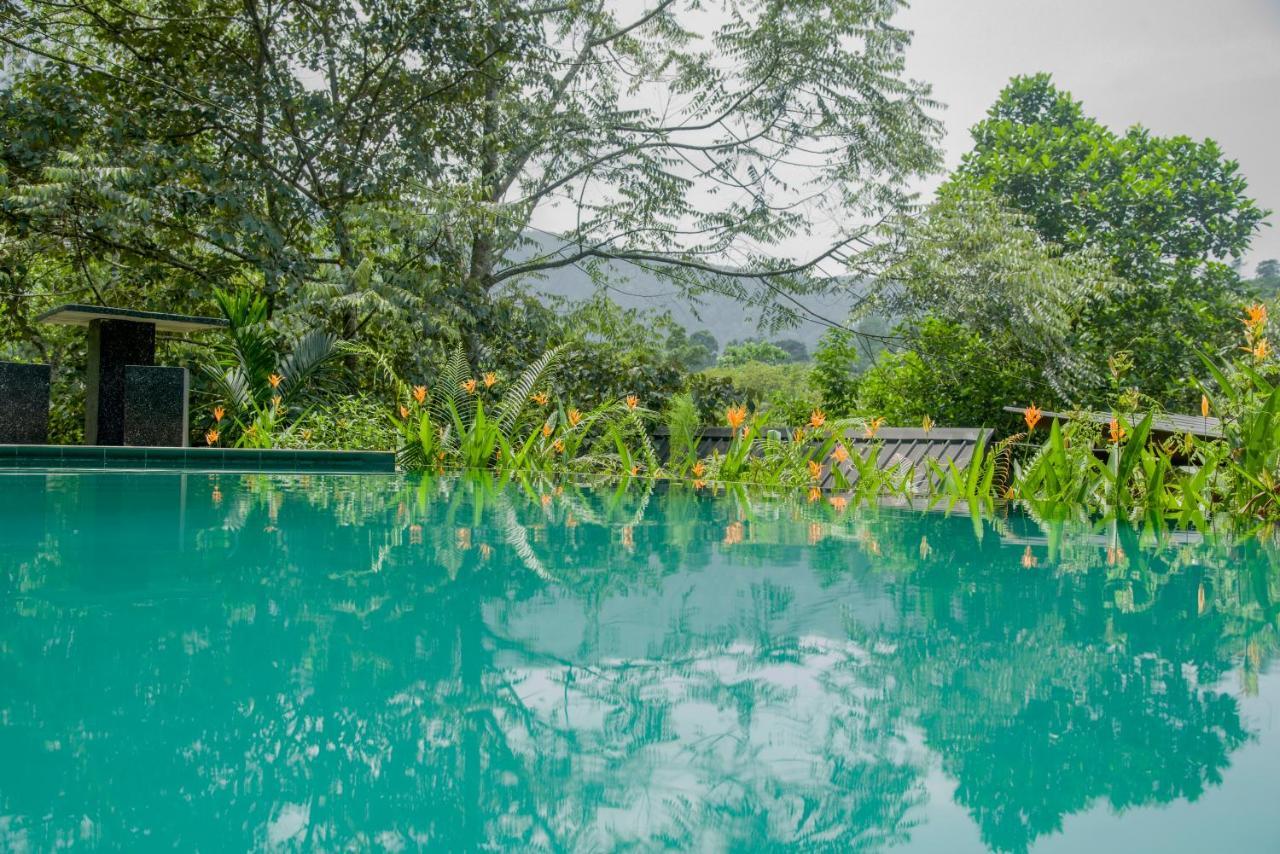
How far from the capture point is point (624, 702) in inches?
47.6

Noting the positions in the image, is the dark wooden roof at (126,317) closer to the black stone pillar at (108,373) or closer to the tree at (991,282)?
the black stone pillar at (108,373)

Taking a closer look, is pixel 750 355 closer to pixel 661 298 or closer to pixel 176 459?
pixel 661 298

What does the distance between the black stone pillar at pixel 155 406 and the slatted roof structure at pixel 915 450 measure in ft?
16.3

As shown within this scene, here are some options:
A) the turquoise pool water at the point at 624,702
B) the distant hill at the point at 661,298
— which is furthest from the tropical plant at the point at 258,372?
the turquoise pool water at the point at 624,702

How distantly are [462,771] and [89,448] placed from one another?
21.7 ft

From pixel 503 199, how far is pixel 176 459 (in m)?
5.32

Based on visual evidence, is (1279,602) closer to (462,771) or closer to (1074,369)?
(462,771)

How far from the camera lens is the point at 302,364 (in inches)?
315

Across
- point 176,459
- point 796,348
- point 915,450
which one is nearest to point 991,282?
point 915,450

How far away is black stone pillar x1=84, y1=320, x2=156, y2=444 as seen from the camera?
7.40 meters

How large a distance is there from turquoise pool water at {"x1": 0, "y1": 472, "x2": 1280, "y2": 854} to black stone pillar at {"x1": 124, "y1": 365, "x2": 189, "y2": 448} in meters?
5.00

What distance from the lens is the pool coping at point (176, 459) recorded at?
6334mm


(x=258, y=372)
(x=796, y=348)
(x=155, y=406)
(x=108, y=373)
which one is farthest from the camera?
(x=796, y=348)

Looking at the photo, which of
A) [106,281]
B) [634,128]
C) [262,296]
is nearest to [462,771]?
[262,296]
